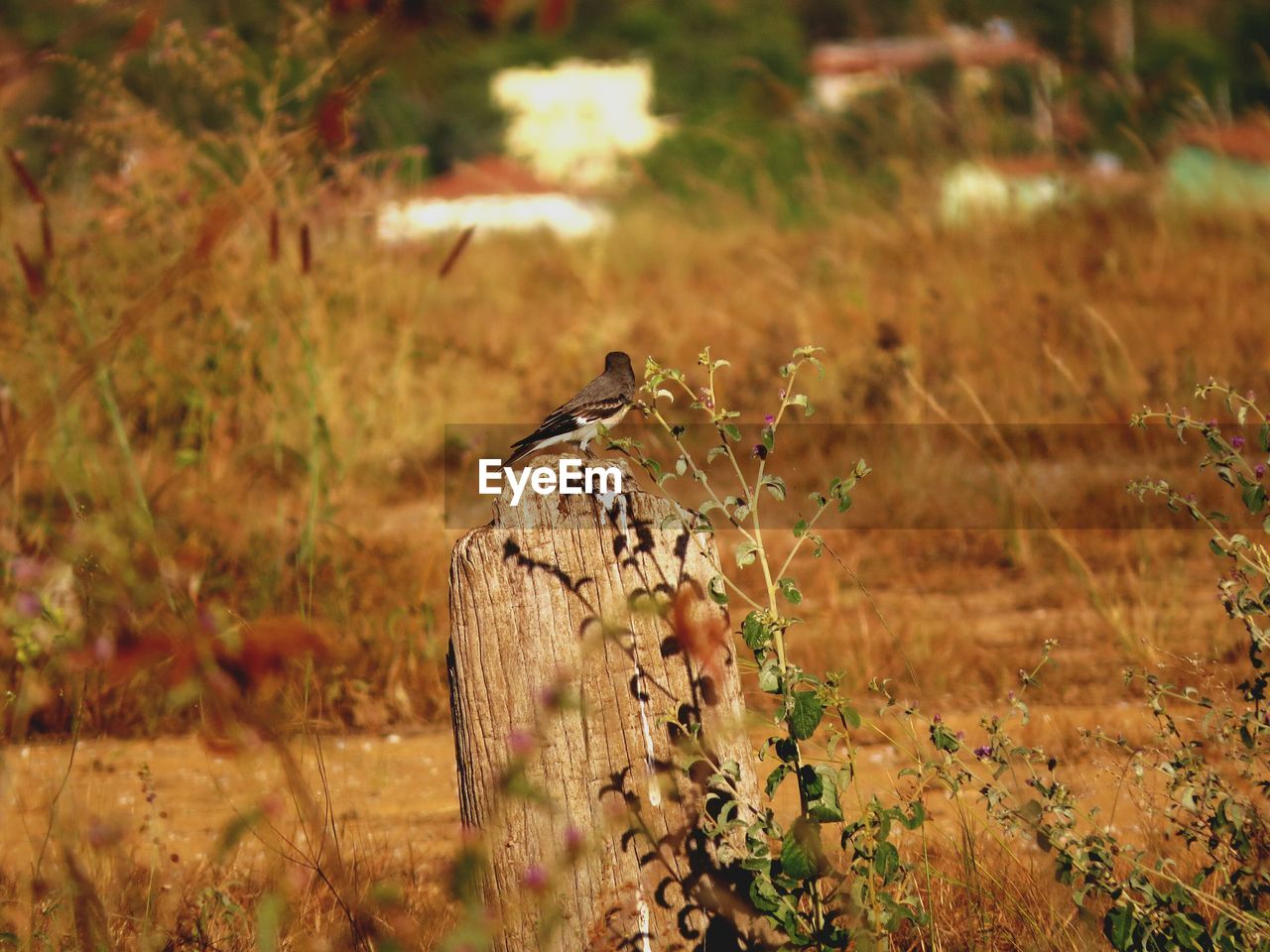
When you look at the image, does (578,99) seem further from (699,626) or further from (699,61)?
(699,626)

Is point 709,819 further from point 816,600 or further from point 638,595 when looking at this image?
point 816,600

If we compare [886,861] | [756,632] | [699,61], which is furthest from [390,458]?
[699,61]

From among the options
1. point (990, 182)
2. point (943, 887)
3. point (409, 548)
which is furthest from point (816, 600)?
point (990, 182)

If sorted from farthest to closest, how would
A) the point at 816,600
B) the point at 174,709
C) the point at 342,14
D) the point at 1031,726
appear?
the point at 816,600 < the point at 174,709 < the point at 1031,726 < the point at 342,14

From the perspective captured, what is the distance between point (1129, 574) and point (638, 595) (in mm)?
2617

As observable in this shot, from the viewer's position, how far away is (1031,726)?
11.2 ft

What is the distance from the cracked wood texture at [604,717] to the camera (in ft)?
6.19

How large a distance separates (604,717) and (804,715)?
30 centimetres

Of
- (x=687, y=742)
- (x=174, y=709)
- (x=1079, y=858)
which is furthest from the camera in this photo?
(x=174, y=709)

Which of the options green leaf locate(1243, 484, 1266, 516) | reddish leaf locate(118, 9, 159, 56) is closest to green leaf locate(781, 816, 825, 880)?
green leaf locate(1243, 484, 1266, 516)

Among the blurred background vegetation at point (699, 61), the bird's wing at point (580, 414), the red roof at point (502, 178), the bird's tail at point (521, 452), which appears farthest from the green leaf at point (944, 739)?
the red roof at point (502, 178)

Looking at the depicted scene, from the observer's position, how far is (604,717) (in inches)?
74.9

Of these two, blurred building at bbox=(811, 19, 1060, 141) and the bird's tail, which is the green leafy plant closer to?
the bird's tail

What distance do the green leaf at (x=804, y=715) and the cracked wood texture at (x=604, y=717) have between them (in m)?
0.15
